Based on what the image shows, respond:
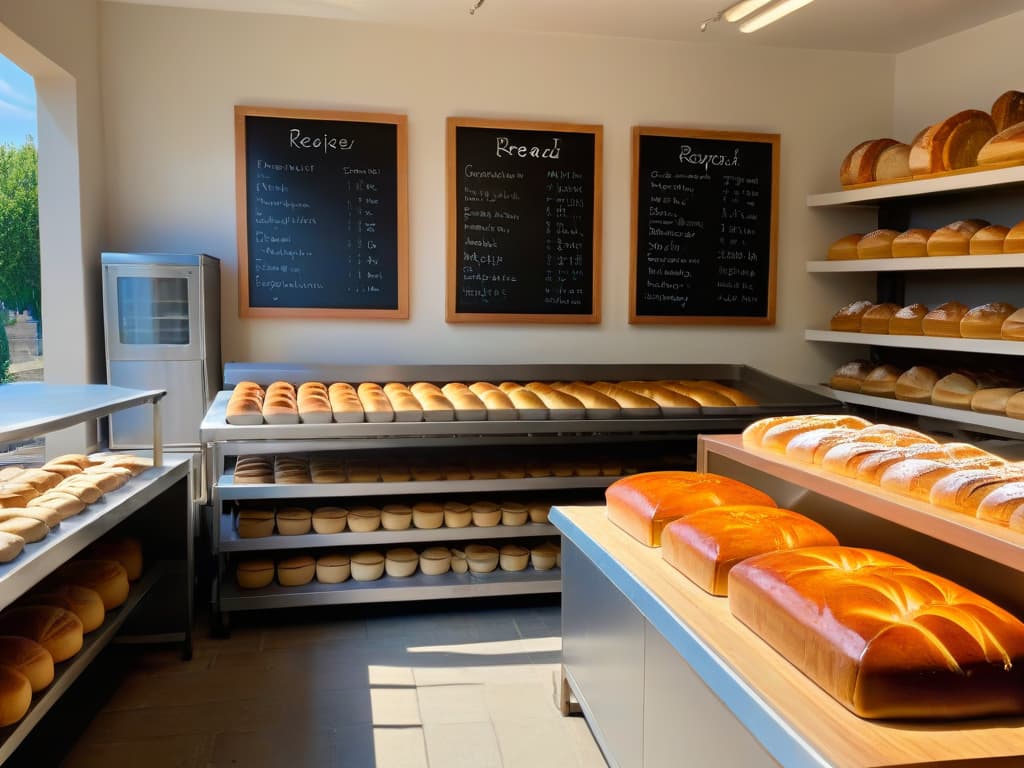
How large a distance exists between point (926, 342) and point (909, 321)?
19 cm

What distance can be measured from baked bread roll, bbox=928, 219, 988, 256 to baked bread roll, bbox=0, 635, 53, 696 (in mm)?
3744

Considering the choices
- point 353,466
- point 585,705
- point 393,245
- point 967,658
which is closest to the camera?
point 967,658

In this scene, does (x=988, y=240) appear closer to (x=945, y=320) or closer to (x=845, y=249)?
(x=945, y=320)

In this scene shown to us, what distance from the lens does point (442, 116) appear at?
4.12m

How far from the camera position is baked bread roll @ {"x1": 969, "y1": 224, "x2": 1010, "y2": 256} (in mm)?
3488

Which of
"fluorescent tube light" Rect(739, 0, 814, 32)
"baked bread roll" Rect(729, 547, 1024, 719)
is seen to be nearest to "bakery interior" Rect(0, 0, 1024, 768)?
"baked bread roll" Rect(729, 547, 1024, 719)

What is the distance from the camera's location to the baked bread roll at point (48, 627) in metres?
2.08

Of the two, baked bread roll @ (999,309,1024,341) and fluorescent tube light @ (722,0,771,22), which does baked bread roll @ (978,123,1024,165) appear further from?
fluorescent tube light @ (722,0,771,22)

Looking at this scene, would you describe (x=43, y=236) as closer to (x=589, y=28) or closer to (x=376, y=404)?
(x=376, y=404)

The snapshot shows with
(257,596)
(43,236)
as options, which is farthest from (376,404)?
(43,236)

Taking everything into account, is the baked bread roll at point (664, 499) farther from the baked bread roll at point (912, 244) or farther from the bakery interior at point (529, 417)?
the baked bread roll at point (912, 244)

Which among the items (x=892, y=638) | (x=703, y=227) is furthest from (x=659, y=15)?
(x=892, y=638)

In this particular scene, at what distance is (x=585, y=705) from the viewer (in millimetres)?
2258

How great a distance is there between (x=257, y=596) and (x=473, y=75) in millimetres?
2650
